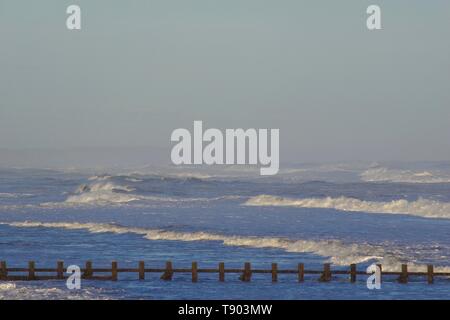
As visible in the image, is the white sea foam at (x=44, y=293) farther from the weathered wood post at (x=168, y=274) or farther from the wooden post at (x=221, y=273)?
the wooden post at (x=221, y=273)

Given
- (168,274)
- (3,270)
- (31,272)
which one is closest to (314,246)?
(168,274)

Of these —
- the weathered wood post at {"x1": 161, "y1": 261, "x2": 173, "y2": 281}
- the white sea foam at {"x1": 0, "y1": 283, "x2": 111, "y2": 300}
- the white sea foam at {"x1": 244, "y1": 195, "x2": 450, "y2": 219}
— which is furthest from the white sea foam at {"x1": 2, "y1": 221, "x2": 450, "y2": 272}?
the white sea foam at {"x1": 244, "y1": 195, "x2": 450, "y2": 219}

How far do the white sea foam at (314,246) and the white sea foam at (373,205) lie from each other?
1184 inches

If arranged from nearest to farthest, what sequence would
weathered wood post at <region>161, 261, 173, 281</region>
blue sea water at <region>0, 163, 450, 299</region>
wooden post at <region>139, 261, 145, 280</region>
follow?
1. blue sea water at <region>0, 163, 450, 299</region>
2. wooden post at <region>139, 261, 145, 280</region>
3. weathered wood post at <region>161, 261, 173, 281</region>

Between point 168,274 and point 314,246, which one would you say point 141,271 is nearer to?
point 168,274

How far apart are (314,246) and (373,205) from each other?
46.7 meters

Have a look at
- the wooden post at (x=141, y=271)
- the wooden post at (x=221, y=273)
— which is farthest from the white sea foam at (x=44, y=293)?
the wooden post at (x=221, y=273)

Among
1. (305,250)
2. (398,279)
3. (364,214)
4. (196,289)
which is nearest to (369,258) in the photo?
(305,250)

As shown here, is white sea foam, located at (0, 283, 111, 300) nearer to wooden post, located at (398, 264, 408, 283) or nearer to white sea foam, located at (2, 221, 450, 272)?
wooden post, located at (398, 264, 408, 283)

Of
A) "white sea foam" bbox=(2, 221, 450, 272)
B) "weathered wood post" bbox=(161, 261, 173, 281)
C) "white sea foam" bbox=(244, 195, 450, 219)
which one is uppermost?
"weathered wood post" bbox=(161, 261, 173, 281)

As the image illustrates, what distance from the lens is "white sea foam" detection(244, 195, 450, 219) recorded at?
91175 millimetres

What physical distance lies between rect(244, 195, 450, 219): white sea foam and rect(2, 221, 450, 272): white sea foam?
1184 inches

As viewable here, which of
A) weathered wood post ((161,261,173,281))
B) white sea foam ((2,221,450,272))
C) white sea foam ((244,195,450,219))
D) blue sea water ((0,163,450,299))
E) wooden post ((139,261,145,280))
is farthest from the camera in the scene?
white sea foam ((244,195,450,219))

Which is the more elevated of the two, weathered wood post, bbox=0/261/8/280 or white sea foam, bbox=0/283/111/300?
weathered wood post, bbox=0/261/8/280
